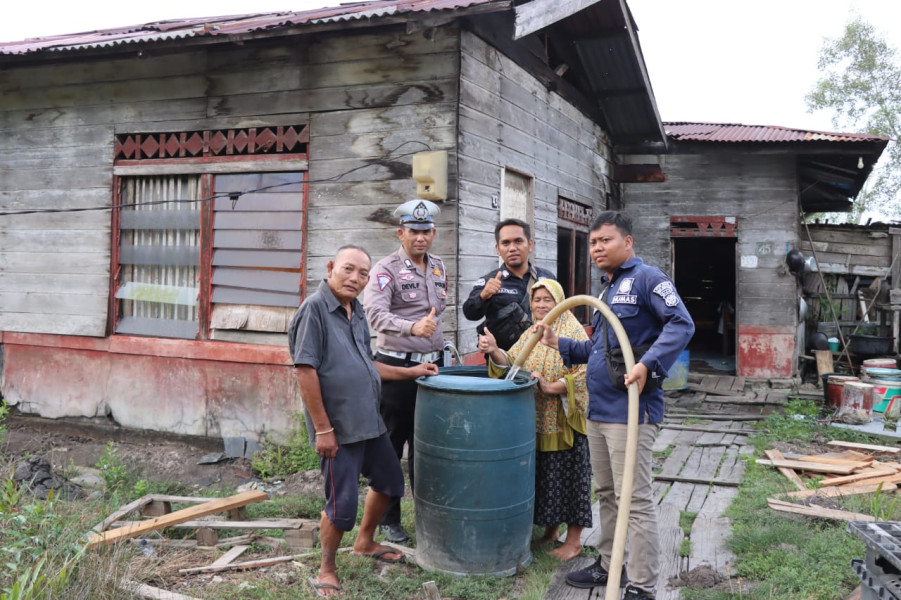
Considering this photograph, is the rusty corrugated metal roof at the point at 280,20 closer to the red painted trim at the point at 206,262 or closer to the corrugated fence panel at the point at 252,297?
the red painted trim at the point at 206,262

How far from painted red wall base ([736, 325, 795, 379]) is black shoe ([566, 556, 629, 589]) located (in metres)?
7.59

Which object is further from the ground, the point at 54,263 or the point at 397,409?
the point at 54,263

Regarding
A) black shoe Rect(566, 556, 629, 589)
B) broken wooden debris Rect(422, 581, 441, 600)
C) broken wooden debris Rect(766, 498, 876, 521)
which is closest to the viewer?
broken wooden debris Rect(422, 581, 441, 600)

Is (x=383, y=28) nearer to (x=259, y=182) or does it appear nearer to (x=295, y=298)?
(x=259, y=182)

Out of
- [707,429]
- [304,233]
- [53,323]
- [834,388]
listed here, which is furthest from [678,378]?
[53,323]

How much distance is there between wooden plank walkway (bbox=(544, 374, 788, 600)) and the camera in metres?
3.64

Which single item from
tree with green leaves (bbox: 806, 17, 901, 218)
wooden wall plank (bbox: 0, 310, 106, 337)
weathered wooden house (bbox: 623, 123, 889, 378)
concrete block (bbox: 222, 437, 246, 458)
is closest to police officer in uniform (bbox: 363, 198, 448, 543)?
concrete block (bbox: 222, 437, 246, 458)

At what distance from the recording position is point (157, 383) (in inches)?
250

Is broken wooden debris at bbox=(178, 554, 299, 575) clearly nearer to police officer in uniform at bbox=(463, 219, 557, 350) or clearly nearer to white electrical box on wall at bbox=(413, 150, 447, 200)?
police officer in uniform at bbox=(463, 219, 557, 350)

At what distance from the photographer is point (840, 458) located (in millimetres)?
5926

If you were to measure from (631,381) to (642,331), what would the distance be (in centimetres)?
39

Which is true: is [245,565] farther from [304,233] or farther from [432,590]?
[304,233]

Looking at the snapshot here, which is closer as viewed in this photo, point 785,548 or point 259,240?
point 785,548

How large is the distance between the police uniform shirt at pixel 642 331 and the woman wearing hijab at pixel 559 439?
1.55 feet
